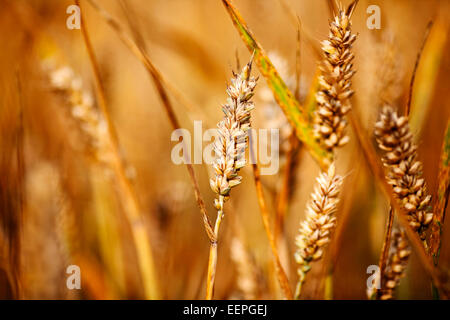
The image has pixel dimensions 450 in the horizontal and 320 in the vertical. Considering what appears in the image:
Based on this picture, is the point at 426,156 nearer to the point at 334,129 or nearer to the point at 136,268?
the point at 334,129

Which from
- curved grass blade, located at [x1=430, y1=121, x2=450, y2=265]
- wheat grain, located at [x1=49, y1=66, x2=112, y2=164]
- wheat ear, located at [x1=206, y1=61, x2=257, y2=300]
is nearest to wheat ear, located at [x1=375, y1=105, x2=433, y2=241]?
curved grass blade, located at [x1=430, y1=121, x2=450, y2=265]

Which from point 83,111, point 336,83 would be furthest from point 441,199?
point 83,111

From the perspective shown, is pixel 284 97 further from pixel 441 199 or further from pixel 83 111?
pixel 83 111

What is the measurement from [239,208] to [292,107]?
0.46 meters

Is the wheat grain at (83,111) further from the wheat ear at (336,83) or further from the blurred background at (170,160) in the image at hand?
the wheat ear at (336,83)

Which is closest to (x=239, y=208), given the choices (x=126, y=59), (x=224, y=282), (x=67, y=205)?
(x=224, y=282)

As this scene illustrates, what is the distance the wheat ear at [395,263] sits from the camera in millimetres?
414

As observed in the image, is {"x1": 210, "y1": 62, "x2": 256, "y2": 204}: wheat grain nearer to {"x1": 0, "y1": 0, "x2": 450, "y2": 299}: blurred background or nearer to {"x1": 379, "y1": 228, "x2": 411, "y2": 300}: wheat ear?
{"x1": 0, "y1": 0, "x2": 450, "y2": 299}: blurred background

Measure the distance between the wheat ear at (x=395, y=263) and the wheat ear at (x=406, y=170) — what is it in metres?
0.06

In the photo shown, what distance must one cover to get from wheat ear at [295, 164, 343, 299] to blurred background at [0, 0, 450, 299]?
0.08m

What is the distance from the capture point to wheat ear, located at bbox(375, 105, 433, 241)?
348mm

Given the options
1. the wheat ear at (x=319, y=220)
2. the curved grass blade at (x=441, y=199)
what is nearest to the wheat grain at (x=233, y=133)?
the wheat ear at (x=319, y=220)
